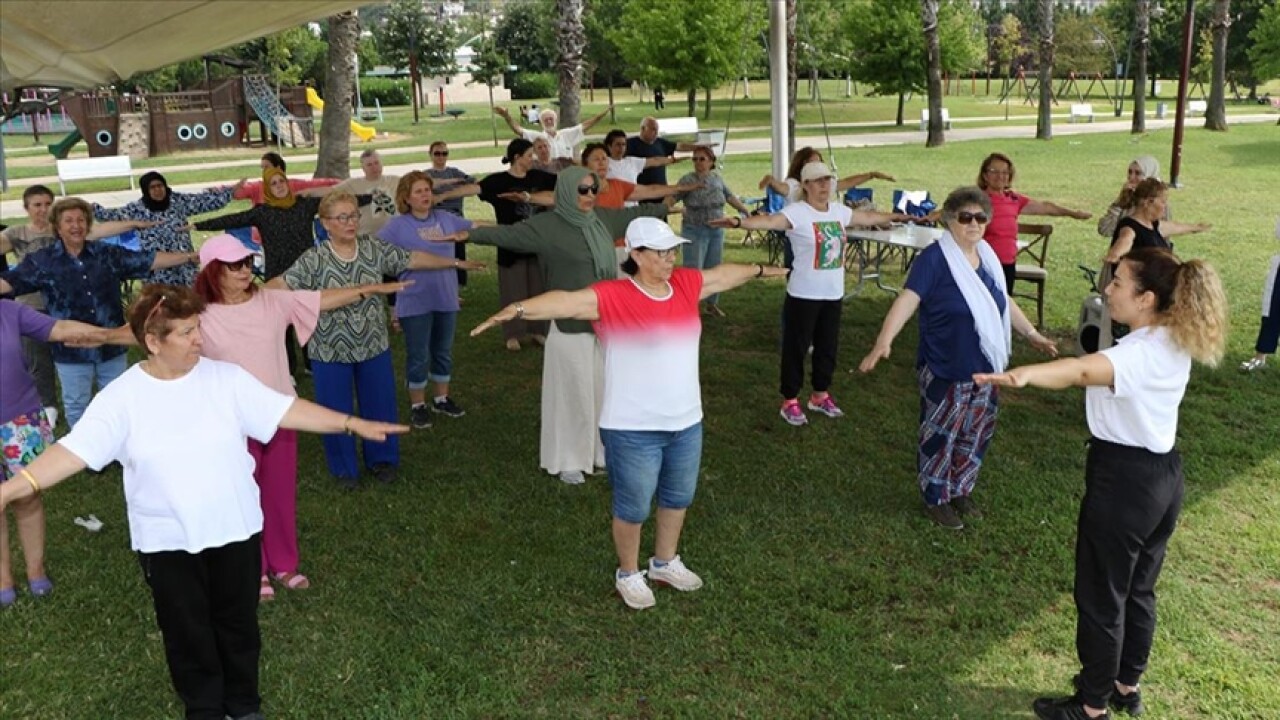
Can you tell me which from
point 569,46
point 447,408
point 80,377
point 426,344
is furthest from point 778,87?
point 569,46

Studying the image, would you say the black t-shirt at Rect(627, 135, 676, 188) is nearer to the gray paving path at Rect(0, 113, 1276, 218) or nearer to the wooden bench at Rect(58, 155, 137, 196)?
the gray paving path at Rect(0, 113, 1276, 218)

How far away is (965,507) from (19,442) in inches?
208

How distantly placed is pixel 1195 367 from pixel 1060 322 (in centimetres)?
167

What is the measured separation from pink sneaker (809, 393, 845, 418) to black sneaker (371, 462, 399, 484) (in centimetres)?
334

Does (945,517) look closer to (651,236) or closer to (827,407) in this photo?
(827,407)

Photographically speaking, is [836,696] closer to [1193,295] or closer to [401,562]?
A: [1193,295]

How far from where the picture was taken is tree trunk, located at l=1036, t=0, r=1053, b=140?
1192 inches

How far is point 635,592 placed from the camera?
507 centimetres

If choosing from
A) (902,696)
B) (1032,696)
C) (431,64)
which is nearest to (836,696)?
(902,696)

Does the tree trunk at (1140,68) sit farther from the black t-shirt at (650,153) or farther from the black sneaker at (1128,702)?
the black sneaker at (1128,702)

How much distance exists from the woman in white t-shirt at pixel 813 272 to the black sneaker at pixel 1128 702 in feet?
12.2

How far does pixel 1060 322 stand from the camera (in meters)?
10.7

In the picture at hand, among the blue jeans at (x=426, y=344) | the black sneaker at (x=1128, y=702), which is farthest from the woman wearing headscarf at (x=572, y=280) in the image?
the black sneaker at (x=1128, y=702)

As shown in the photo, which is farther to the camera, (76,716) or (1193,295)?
(76,716)
